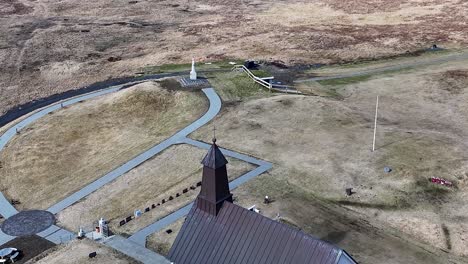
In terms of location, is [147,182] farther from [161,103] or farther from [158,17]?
[158,17]

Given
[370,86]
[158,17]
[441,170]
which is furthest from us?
[158,17]

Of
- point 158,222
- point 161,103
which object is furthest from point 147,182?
point 161,103

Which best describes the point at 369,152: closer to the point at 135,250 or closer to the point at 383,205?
the point at 383,205

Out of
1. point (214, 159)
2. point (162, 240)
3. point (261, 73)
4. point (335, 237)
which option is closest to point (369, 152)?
point (335, 237)

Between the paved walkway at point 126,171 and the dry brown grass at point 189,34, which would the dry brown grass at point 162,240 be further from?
the dry brown grass at point 189,34

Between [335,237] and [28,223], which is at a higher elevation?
[335,237]

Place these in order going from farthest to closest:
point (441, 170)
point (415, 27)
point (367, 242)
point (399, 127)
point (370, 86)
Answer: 1. point (415, 27)
2. point (370, 86)
3. point (399, 127)
4. point (441, 170)
5. point (367, 242)
